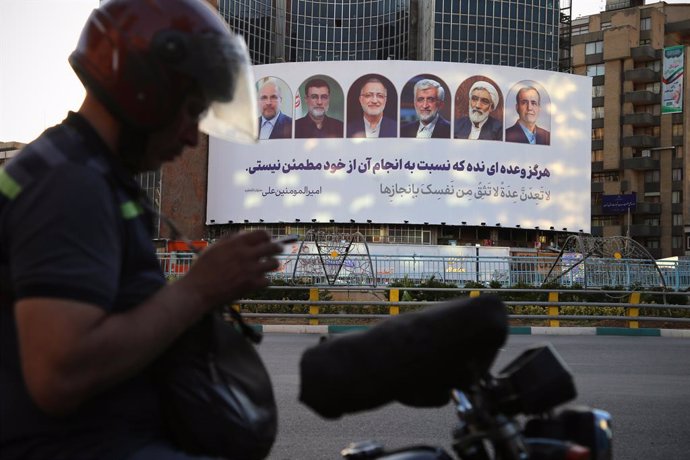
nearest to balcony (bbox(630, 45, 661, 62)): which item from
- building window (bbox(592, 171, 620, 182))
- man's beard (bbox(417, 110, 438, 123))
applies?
building window (bbox(592, 171, 620, 182))

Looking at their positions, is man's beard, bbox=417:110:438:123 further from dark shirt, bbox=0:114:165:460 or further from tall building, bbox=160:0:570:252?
dark shirt, bbox=0:114:165:460

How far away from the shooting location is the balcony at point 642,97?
263ft

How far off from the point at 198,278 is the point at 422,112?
6120cm

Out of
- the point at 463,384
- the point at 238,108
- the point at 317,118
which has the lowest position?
the point at 463,384

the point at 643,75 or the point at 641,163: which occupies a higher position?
the point at 643,75

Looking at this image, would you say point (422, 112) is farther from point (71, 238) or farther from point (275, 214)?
point (71, 238)

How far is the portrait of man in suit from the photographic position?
62219mm

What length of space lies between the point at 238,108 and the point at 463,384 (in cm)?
70

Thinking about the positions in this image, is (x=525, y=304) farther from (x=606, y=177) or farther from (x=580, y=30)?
(x=580, y=30)

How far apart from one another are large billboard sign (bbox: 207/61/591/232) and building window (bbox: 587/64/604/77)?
22106 mm

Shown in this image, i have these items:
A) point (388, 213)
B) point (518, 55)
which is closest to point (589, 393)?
point (388, 213)

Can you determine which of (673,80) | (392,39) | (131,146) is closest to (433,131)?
(392,39)

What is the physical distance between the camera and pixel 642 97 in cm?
8044

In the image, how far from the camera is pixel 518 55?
248 ft
